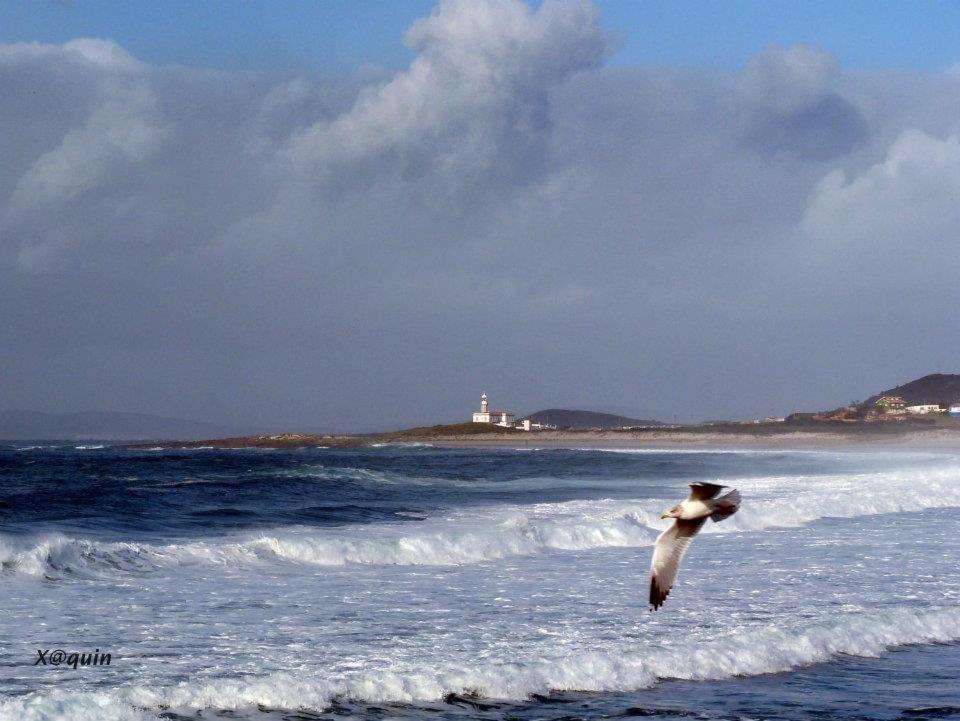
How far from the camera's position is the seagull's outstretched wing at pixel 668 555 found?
7.51 m

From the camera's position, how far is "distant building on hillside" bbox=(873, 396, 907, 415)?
11703 centimetres

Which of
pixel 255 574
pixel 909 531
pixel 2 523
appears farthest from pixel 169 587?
pixel 909 531

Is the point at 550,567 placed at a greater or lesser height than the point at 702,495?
lesser

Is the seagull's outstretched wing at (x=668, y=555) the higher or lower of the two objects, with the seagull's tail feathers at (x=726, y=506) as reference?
lower

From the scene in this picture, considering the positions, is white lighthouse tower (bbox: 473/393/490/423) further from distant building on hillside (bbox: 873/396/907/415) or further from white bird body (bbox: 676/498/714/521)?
white bird body (bbox: 676/498/714/521)

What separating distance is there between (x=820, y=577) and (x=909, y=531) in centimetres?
567

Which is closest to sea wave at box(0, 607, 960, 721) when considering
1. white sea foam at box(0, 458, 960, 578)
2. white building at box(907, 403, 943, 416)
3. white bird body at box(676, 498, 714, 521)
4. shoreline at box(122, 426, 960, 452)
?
white bird body at box(676, 498, 714, 521)

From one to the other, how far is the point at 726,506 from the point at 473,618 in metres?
3.82

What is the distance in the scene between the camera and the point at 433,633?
31.4ft

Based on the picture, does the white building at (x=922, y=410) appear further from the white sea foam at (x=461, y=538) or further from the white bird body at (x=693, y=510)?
the white bird body at (x=693, y=510)

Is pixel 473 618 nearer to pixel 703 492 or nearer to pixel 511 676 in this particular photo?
pixel 511 676

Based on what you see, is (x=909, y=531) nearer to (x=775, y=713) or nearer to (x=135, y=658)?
(x=775, y=713)

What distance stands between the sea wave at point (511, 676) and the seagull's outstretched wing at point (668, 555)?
1.06m

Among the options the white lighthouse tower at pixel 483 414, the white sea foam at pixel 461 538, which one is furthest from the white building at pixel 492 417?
the white sea foam at pixel 461 538
